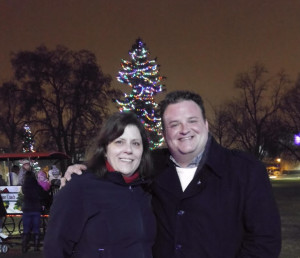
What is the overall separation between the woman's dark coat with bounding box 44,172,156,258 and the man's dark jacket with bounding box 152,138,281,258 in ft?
0.68

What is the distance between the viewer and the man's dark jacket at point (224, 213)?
9.28 feet

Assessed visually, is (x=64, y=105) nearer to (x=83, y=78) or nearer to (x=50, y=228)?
(x=83, y=78)

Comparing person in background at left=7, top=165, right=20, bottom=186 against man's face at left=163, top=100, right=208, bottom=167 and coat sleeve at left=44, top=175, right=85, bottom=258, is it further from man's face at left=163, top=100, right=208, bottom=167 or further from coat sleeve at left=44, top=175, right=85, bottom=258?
man's face at left=163, top=100, right=208, bottom=167

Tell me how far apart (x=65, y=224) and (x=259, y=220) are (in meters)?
1.24

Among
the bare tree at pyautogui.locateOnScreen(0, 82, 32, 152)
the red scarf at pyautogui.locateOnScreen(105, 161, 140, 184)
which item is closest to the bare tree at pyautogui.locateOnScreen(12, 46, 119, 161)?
the bare tree at pyautogui.locateOnScreen(0, 82, 32, 152)

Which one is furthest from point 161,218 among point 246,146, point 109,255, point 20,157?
point 246,146

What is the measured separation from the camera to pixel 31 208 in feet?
34.3

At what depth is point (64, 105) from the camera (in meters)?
37.5

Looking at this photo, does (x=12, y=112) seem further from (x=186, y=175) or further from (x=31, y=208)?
(x=186, y=175)

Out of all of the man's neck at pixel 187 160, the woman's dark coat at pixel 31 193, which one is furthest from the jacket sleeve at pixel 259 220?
the woman's dark coat at pixel 31 193

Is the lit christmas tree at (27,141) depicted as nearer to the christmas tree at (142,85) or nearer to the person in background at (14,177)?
the christmas tree at (142,85)

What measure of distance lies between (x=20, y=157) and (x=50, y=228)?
40.3 ft

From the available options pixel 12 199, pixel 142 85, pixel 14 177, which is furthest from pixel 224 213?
pixel 142 85

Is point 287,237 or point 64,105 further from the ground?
point 64,105
